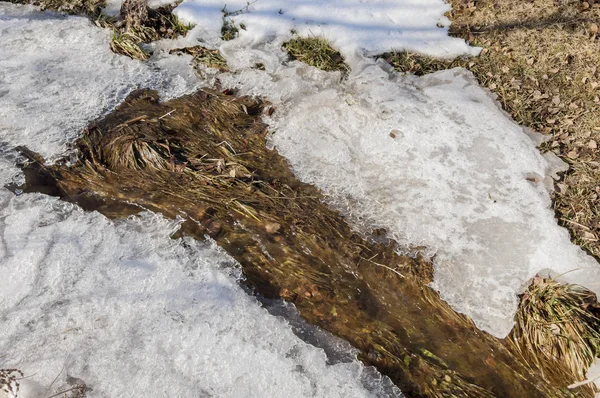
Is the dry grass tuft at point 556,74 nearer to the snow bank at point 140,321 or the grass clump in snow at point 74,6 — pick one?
the snow bank at point 140,321

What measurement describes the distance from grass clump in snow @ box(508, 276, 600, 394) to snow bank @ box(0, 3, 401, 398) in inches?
48.1

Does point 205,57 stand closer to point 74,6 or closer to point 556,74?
point 74,6

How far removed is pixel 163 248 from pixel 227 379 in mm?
1287

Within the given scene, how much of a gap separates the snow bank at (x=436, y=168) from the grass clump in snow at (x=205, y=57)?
138 mm

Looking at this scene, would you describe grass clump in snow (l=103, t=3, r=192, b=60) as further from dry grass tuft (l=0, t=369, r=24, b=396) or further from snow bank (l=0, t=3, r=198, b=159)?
dry grass tuft (l=0, t=369, r=24, b=396)

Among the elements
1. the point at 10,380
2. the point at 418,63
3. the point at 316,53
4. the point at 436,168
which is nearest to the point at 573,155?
the point at 436,168

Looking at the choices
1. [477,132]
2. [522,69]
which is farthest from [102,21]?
[522,69]

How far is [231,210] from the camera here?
4.29 metres

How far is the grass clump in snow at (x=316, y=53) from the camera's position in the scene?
567 cm

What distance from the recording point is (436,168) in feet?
15.3

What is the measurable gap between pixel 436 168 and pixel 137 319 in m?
3.13

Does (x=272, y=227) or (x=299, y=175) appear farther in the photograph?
(x=299, y=175)

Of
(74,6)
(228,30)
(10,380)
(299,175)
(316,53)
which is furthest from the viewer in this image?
(74,6)

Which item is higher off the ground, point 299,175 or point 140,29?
point 140,29
